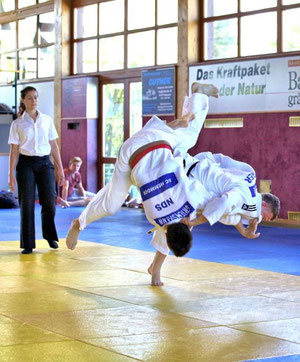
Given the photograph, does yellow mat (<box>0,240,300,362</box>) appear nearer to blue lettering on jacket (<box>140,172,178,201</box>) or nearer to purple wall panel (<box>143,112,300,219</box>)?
blue lettering on jacket (<box>140,172,178,201</box>)

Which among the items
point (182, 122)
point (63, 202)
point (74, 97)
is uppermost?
point (74, 97)

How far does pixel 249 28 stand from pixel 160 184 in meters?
7.14

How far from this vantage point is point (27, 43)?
16703 millimetres

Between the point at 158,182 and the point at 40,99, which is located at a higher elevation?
the point at 40,99

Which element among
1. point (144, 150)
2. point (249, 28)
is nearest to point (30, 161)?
point (144, 150)

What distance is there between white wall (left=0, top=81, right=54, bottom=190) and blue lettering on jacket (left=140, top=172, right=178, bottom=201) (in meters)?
10.8

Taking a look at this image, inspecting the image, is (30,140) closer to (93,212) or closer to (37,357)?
(93,212)

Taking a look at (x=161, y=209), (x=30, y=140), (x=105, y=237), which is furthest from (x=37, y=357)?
(x=105, y=237)

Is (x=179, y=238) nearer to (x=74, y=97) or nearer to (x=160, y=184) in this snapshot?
(x=160, y=184)

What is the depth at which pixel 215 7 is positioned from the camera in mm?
12500

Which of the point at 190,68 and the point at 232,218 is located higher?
the point at 190,68

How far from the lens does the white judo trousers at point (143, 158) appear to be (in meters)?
5.45

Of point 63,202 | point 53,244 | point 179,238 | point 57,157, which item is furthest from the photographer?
point 63,202

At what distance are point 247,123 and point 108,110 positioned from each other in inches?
157
